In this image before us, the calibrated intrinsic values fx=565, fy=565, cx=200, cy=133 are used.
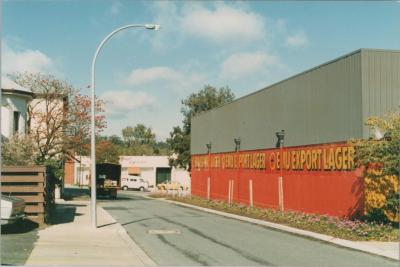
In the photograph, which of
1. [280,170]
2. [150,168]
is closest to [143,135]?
[150,168]

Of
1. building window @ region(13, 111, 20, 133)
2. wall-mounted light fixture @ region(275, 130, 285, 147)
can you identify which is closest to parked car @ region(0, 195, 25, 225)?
wall-mounted light fixture @ region(275, 130, 285, 147)

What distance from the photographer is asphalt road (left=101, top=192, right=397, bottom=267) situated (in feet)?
42.0

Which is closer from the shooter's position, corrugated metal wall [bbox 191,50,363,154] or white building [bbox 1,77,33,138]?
corrugated metal wall [bbox 191,50,363,154]

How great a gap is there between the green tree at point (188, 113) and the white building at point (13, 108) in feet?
125

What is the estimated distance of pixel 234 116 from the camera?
4059 centimetres

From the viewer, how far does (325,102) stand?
26109 millimetres

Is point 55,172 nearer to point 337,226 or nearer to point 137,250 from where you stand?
point 337,226

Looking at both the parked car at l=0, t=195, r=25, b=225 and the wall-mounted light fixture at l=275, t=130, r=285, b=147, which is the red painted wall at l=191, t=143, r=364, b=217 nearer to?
the wall-mounted light fixture at l=275, t=130, r=285, b=147

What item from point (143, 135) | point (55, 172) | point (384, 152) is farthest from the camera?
point (143, 135)

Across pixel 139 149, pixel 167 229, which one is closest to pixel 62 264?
pixel 167 229

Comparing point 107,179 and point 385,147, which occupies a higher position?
Result: point 385,147

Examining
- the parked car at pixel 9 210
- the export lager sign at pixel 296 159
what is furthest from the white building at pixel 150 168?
the parked car at pixel 9 210

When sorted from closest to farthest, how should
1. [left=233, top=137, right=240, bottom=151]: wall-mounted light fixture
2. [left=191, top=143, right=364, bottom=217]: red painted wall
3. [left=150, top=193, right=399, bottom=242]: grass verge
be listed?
[left=150, top=193, right=399, bottom=242]: grass verge, [left=191, top=143, right=364, bottom=217]: red painted wall, [left=233, top=137, right=240, bottom=151]: wall-mounted light fixture

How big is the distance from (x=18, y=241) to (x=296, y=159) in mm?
17084
